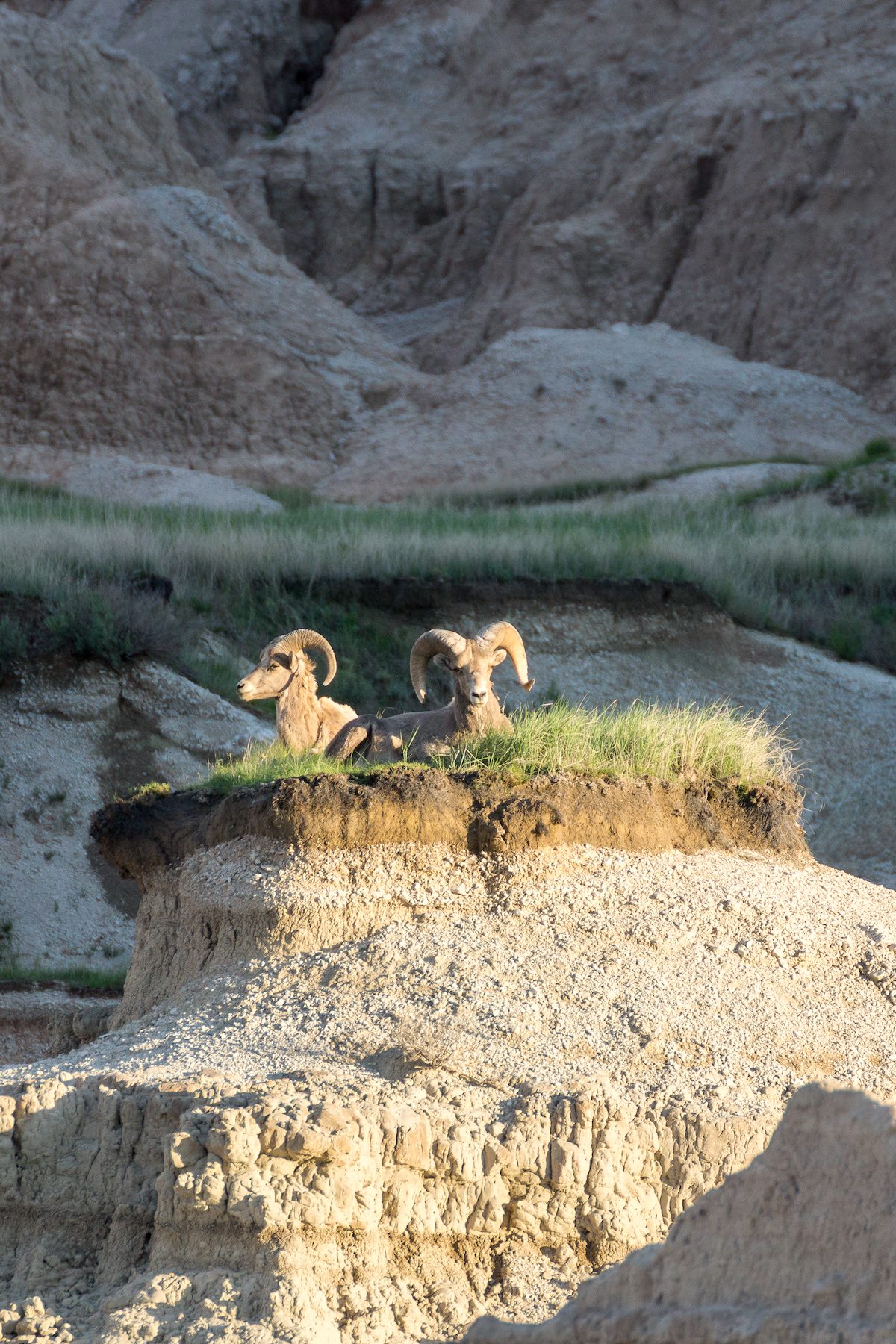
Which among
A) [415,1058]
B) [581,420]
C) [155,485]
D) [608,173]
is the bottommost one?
[415,1058]

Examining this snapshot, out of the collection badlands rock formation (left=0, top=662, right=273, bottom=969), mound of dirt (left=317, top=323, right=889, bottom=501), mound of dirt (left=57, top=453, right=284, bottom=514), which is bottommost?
badlands rock formation (left=0, top=662, right=273, bottom=969)

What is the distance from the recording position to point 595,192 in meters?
48.0

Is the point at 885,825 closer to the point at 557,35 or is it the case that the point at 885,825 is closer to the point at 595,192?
the point at 595,192

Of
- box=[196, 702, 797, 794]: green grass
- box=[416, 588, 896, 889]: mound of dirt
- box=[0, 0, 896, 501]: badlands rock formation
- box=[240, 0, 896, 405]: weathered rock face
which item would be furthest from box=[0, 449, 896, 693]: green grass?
box=[240, 0, 896, 405]: weathered rock face

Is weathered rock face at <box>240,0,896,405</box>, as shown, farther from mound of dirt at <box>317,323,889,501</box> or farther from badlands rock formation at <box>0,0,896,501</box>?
mound of dirt at <box>317,323,889,501</box>

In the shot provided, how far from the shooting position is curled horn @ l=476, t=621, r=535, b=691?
977 centimetres

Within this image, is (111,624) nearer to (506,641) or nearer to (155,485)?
(506,641)

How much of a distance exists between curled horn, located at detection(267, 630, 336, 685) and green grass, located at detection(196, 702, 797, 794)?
1754 millimetres

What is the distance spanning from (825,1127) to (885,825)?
590 inches

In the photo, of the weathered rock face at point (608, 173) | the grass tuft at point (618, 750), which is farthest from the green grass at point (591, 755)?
the weathered rock face at point (608, 173)

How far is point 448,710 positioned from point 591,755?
1.55 m

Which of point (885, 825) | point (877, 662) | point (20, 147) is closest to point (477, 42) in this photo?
point (20, 147)

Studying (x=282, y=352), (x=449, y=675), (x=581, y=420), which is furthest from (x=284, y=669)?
(x=282, y=352)

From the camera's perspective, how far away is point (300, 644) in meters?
11.4
